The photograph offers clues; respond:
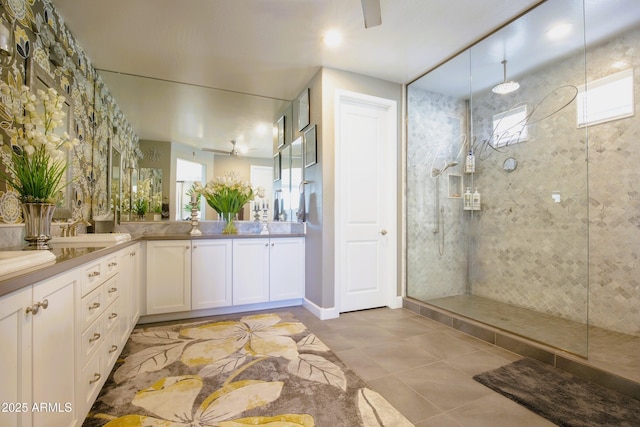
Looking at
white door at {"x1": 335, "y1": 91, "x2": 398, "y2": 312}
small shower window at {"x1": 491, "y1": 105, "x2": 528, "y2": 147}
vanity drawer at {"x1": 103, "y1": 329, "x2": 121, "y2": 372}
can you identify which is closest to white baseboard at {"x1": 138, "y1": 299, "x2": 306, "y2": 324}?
white door at {"x1": 335, "y1": 91, "x2": 398, "y2": 312}

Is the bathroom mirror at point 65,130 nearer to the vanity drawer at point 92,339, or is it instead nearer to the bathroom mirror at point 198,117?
the bathroom mirror at point 198,117

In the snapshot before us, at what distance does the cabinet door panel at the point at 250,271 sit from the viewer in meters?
3.01

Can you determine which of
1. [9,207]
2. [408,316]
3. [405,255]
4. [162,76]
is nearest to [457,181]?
[405,255]

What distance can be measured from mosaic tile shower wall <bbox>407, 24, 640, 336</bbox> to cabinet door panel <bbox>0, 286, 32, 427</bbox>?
3172 millimetres

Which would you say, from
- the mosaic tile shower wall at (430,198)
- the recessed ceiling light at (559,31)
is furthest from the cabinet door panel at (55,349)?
the recessed ceiling light at (559,31)

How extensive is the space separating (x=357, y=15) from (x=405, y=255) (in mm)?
2468

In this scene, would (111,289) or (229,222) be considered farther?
(229,222)

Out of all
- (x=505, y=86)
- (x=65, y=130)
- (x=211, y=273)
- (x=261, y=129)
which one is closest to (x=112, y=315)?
(x=211, y=273)

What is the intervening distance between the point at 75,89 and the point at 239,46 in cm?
144

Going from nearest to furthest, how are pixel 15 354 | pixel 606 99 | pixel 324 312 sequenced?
pixel 15 354
pixel 606 99
pixel 324 312

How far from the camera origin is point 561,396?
164 centimetres

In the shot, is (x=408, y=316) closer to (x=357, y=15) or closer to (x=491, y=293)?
(x=491, y=293)

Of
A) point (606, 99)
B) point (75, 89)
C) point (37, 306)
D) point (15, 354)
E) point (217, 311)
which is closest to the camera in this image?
point (15, 354)

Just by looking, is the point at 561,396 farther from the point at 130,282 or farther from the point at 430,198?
the point at 130,282
